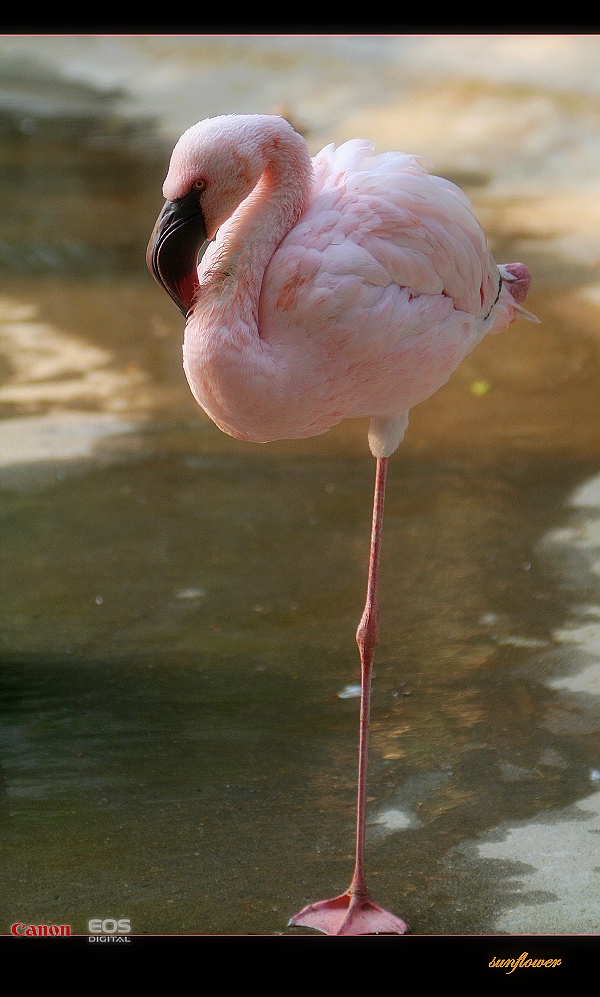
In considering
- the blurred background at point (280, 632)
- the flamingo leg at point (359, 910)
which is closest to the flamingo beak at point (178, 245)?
the flamingo leg at point (359, 910)

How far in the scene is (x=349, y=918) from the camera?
281cm

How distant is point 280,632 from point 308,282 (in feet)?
5.82

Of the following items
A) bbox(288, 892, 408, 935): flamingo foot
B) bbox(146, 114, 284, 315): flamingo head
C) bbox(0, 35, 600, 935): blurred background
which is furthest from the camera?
bbox(0, 35, 600, 935): blurred background

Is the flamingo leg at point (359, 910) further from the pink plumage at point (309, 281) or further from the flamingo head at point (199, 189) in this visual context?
the flamingo head at point (199, 189)

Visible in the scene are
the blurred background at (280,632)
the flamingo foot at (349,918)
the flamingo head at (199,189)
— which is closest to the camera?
the flamingo head at (199,189)

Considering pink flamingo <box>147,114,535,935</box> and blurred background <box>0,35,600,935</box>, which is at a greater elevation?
pink flamingo <box>147,114,535,935</box>

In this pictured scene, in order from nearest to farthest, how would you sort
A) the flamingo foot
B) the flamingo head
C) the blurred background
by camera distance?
the flamingo head < the flamingo foot < the blurred background

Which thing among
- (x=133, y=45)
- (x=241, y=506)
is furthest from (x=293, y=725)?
(x=133, y=45)

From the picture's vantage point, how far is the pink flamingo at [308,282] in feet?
8.42

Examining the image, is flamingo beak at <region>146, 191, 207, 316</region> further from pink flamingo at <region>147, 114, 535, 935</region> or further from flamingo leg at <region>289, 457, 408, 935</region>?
flamingo leg at <region>289, 457, 408, 935</region>

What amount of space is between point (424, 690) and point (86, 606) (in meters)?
1.36

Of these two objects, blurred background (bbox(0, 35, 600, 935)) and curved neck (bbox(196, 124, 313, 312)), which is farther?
blurred background (bbox(0, 35, 600, 935))

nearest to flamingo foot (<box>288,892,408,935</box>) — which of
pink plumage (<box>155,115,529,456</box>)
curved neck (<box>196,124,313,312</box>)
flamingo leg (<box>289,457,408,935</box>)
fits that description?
flamingo leg (<box>289,457,408,935</box>)

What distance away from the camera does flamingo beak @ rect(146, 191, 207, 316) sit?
2570 mm
